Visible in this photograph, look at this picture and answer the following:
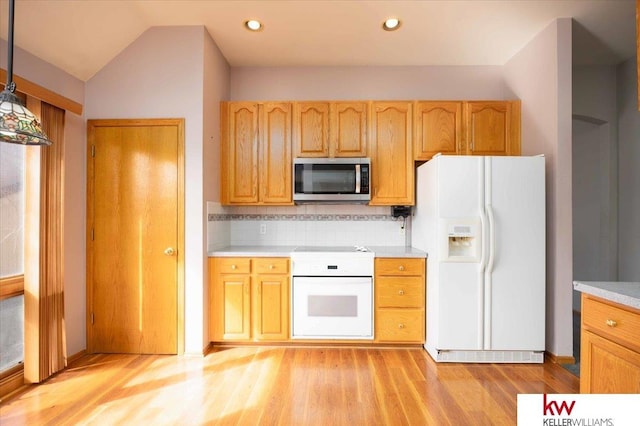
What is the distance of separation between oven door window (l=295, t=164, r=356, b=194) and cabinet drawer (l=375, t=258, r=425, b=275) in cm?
74

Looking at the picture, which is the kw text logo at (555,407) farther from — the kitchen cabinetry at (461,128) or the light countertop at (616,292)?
the kitchen cabinetry at (461,128)

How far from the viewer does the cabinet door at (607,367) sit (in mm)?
1393

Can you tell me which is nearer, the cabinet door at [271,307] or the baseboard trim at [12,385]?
the baseboard trim at [12,385]

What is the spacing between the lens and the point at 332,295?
3.06 metres

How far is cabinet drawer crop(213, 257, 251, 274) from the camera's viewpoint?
10.1ft

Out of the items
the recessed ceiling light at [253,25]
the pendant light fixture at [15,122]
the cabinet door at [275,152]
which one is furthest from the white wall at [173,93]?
the pendant light fixture at [15,122]

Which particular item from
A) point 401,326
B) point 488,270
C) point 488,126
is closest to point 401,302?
point 401,326

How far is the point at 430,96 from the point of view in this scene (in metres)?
3.62

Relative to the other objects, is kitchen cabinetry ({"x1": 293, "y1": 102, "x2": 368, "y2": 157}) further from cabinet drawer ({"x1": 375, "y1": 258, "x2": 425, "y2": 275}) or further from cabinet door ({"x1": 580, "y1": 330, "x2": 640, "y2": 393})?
cabinet door ({"x1": 580, "y1": 330, "x2": 640, "y2": 393})

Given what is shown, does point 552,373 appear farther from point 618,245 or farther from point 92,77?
point 92,77

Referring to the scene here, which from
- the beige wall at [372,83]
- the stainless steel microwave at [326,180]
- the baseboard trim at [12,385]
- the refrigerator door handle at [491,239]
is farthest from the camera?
the beige wall at [372,83]

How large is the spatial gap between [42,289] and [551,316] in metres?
4.05

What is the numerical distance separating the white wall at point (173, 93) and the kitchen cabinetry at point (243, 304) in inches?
6.0

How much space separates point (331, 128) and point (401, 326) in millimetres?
2019
